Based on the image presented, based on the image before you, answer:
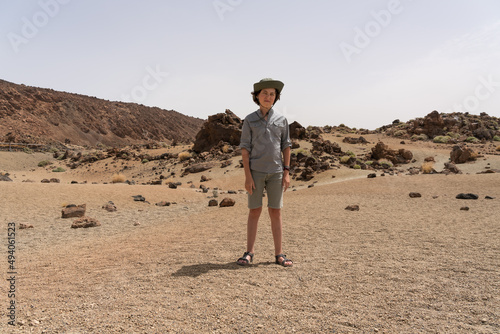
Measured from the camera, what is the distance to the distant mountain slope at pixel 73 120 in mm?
51156

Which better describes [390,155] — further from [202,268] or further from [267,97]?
[202,268]

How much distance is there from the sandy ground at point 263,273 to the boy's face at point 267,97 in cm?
185

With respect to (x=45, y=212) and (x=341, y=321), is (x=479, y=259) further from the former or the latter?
(x=45, y=212)

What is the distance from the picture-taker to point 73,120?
60219 mm

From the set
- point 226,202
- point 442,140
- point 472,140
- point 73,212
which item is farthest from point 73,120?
point 73,212

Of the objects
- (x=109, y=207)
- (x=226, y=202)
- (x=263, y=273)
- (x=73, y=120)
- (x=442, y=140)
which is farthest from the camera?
(x=73, y=120)

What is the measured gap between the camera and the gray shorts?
13.2 ft

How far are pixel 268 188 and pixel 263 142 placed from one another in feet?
1.76

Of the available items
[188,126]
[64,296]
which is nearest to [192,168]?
[64,296]

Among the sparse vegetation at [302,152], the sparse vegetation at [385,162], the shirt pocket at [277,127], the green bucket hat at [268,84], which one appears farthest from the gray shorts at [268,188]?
the sparse vegetation at [385,162]

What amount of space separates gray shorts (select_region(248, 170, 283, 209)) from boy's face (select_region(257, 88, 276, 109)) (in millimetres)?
795

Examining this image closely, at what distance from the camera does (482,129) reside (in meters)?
37.3

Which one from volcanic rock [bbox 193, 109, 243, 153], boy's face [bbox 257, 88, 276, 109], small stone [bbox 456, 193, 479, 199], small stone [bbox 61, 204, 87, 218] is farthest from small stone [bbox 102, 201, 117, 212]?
volcanic rock [bbox 193, 109, 243, 153]

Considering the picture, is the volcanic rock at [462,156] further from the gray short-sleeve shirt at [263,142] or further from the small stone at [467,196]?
the gray short-sleeve shirt at [263,142]
